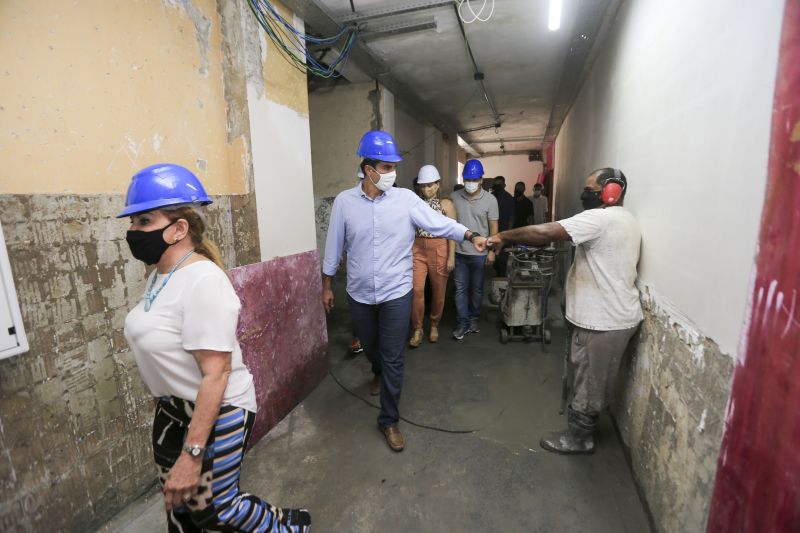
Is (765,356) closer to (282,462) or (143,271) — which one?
(282,462)

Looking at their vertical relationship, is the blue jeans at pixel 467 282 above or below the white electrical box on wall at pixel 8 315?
below

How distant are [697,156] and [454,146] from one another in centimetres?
943

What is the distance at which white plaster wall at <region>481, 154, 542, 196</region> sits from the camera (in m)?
15.6

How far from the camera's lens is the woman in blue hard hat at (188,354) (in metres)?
1.21

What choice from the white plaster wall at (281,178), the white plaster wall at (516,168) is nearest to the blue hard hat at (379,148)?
the white plaster wall at (281,178)

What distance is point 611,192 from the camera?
2270mm

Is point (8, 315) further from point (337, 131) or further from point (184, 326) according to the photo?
point (337, 131)

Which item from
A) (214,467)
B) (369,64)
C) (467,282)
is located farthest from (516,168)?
(214,467)

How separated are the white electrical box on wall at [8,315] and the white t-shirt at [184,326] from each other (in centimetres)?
51

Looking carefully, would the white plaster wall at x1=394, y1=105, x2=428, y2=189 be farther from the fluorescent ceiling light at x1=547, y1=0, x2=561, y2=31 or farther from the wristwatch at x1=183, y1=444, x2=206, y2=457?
the wristwatch at x1=183, y1=444, x2=206, y2=457

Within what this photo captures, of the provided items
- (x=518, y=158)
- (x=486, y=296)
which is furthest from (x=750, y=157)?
(x=518, y=158)

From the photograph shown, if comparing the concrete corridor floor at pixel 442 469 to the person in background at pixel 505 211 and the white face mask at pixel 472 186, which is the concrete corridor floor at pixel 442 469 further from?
the person in background at pixel 505 211

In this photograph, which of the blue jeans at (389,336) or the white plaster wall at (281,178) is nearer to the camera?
the blue jeans at (389,336)

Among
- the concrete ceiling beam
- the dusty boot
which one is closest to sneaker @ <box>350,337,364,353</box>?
the dusty boot
